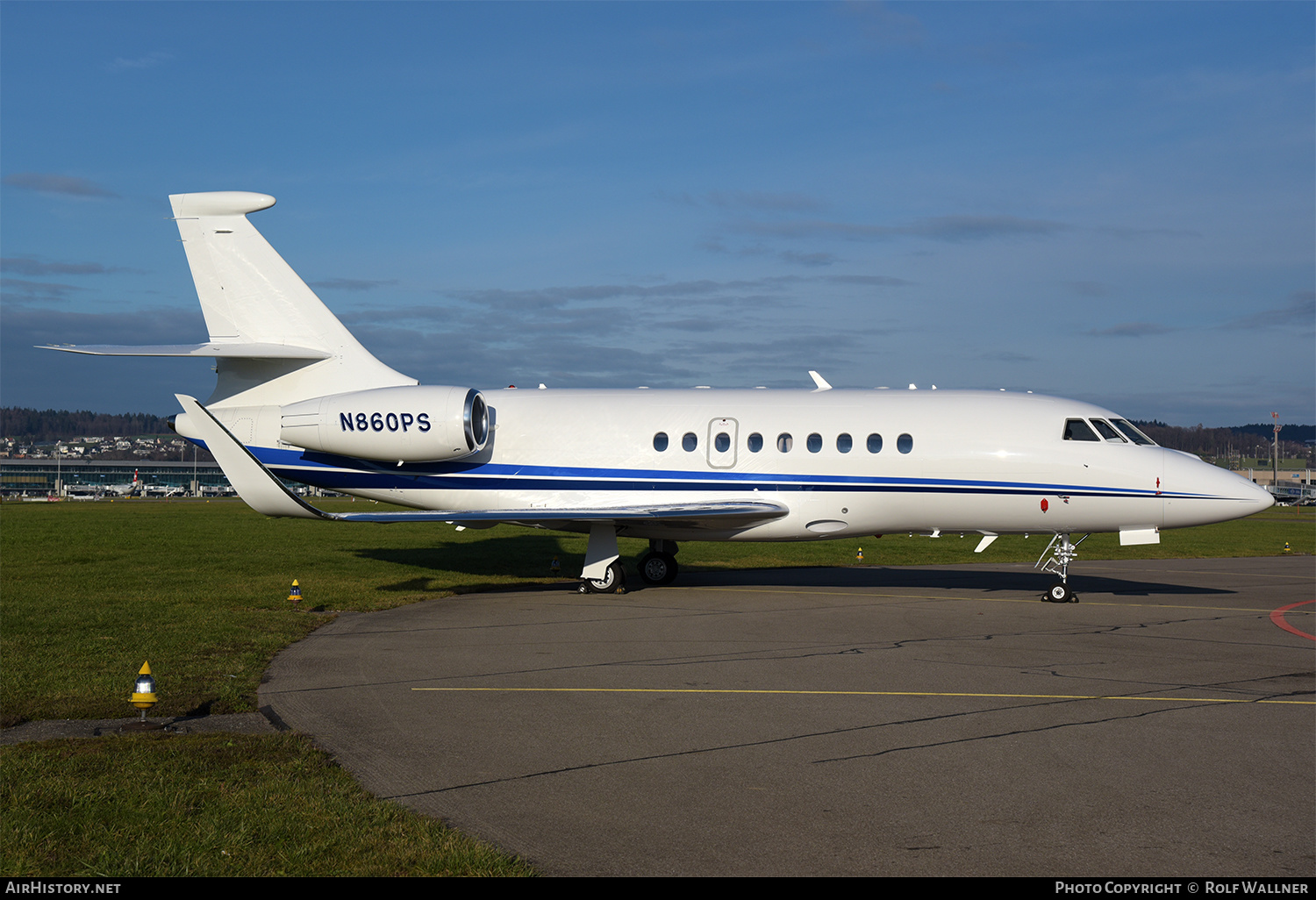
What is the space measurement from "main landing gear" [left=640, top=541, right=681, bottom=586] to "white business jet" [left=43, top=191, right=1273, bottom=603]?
0.04m

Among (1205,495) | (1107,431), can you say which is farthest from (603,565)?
(1205,495)

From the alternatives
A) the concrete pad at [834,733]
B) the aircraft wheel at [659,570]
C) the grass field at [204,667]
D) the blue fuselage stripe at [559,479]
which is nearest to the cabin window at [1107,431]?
the blue fuselage stripe at [559,479]

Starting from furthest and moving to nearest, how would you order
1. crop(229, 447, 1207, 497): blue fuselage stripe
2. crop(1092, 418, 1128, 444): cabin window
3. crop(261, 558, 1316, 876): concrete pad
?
crop(229, 447, 1207, 497): blue fuselage stripe < crop(1092, 418, 1128, 444): cabin window < crop(261, 558, 1316, 876): concrete pad

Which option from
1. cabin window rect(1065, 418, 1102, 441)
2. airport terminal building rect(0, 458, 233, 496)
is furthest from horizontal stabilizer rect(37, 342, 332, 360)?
airport terminal building rect(0, 458, 233, 496)

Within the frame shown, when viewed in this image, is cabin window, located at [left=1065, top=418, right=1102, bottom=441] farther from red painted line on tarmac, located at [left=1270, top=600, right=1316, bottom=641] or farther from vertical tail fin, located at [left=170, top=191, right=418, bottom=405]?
vertical tail fin, located at [left=170, top=191, right=418, bottom=405]

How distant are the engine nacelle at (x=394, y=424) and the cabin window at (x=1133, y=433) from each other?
1122 cm

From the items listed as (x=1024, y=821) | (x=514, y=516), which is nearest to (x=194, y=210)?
(x=514, y=516)

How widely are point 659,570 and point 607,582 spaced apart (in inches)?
81.6

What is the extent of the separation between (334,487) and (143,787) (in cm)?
1334

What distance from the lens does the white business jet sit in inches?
645

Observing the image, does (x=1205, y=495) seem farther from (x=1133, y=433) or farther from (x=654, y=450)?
(x=654, y=450)

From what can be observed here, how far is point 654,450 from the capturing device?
18078 millimetres

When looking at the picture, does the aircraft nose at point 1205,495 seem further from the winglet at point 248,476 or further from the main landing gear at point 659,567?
the winglet at point 248,476

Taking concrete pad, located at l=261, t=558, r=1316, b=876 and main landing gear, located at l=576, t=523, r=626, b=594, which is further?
main landing gear, located at l=576, t=523, r=626, b=594
